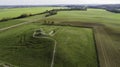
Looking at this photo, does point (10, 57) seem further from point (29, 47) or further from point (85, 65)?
point (85, 65)

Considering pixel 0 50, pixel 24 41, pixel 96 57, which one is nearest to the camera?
pixel 96 57

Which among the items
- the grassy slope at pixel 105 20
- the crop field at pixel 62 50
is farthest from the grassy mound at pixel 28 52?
the grassy slope at pixel 105 20

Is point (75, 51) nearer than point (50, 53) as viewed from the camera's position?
No

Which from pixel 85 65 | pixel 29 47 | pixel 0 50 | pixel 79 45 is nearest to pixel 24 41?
pixel 29 47

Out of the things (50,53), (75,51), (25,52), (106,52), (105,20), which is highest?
(105,20)

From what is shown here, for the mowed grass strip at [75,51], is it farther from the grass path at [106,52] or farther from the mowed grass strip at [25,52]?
the mowed grass strip at [25,52]

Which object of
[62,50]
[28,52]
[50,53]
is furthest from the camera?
[62,50]

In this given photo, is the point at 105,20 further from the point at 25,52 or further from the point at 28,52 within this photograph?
the point at 25,52

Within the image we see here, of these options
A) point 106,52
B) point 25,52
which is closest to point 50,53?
point 25,52
